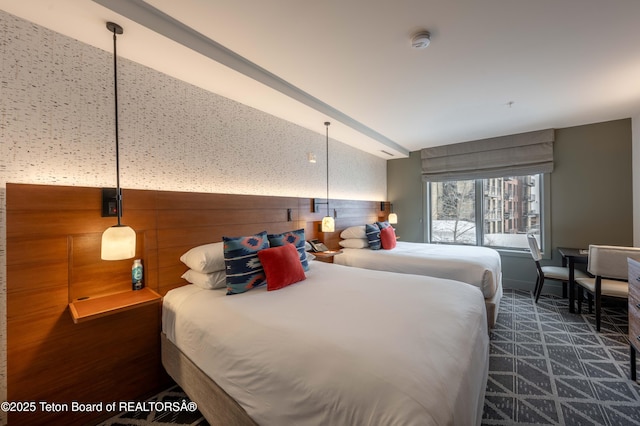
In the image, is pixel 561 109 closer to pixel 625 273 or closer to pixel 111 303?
pixel 625 273

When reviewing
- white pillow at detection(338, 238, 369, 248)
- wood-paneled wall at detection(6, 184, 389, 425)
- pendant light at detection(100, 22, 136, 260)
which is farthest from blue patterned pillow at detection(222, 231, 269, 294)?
white pillow at detection(338, 238, 369, 248)

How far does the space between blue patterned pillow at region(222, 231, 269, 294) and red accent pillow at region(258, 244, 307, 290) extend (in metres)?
0.06

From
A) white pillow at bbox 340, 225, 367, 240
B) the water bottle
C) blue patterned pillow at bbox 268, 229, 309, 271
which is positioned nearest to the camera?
the water bottle

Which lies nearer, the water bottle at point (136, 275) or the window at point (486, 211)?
the water bottle at point (136, 275)

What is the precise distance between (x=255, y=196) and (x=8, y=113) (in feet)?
5.84

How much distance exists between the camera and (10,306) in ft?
4.79

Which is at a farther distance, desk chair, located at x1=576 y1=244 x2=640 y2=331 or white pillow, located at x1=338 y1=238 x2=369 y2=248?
white pillow, located at x1=338 y1=238 x2=369 y2=248

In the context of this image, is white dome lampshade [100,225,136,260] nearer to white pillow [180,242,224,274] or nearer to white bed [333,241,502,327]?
white pillow [180,242,224,274]

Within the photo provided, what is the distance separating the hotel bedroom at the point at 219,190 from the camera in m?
1.40

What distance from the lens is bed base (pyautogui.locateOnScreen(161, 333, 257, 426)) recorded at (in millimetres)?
1310

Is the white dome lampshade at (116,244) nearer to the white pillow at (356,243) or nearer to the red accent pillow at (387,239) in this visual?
the white pillow at (356,243)

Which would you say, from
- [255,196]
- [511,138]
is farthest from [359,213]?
[511,138]

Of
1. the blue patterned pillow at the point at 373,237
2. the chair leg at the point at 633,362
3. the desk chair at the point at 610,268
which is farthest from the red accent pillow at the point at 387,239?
the chair leg at the point at 633,362

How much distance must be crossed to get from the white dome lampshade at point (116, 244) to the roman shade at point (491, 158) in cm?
498
